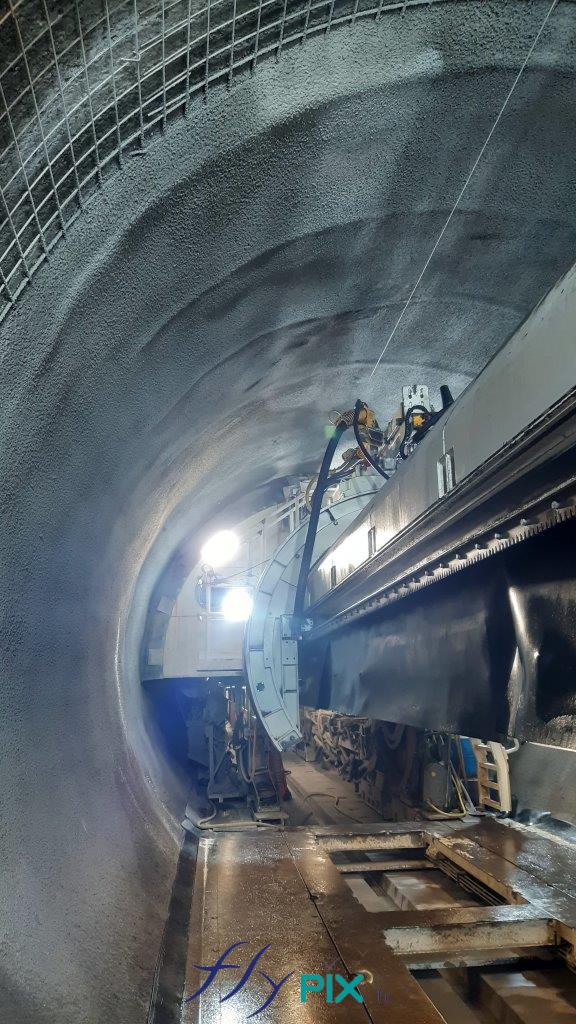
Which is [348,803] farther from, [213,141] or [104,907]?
[213,141]

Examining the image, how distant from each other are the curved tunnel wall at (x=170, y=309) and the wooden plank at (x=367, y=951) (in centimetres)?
83

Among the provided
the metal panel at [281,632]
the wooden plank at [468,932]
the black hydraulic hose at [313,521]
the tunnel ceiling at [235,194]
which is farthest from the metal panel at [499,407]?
the metal panel at [281,632]

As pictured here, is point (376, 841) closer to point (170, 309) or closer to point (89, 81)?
point (170, 309)

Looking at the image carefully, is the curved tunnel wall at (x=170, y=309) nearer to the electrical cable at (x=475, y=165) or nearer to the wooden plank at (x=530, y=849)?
the electrical cable at (x=475, y=165)

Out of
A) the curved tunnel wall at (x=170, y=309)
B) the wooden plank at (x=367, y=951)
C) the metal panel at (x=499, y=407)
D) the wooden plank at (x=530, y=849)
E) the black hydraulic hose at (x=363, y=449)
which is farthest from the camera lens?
the black hydraulic hose at (x=363, y=449)

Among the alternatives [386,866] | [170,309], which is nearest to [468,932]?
[386,866]

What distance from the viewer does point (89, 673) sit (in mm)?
3334

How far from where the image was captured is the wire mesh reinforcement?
1.52 m

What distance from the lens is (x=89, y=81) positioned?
1662mm

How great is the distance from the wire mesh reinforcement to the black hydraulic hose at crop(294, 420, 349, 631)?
2673mm

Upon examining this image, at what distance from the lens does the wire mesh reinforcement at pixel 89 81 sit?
1.52 metres

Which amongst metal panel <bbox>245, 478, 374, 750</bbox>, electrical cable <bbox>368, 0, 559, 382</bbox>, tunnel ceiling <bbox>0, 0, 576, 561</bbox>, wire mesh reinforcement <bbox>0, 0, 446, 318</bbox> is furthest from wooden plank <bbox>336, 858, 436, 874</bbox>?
wire mesh reinforcement <bbox>0, 0, 446, 318</bbox>

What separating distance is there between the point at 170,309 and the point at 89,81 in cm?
107

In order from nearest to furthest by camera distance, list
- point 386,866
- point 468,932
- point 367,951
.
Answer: point 367,951, point 468,932, point 386,866
